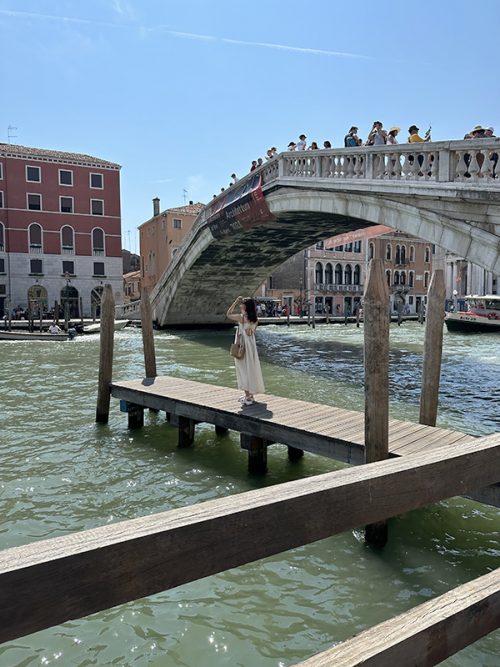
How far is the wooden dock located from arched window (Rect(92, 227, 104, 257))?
2321 centimetres

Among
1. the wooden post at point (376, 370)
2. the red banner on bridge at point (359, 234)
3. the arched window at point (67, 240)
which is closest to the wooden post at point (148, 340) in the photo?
the wooden post at point (376, 370)

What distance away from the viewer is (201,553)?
1104 millimetres

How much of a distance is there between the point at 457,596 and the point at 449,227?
21.9 feet

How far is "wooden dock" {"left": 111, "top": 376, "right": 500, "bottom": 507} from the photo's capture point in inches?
145

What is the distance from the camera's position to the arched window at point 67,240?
89.5ft

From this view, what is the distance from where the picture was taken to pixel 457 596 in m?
1.46

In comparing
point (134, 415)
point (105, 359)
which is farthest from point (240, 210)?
point (134, 415)

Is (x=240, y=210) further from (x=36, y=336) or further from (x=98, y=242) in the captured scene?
(x=98, y=242)

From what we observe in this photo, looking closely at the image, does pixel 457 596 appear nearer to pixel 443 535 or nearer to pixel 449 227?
pixel 443 535

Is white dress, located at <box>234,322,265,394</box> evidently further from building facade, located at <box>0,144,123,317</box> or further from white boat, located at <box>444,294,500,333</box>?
building facade, located at <box>0,144,123,317</box>

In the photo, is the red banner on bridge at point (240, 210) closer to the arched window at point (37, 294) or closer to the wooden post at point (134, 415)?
the wooden post at point (134, 415)

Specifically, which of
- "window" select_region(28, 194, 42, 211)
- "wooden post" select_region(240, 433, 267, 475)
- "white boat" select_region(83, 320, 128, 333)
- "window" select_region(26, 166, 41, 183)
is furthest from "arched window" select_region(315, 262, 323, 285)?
"wooden post" select_region(240, 433, 267, 475)

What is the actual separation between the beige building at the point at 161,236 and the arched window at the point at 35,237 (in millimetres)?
5686

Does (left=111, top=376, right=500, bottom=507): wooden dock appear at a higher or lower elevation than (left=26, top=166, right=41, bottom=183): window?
lower
